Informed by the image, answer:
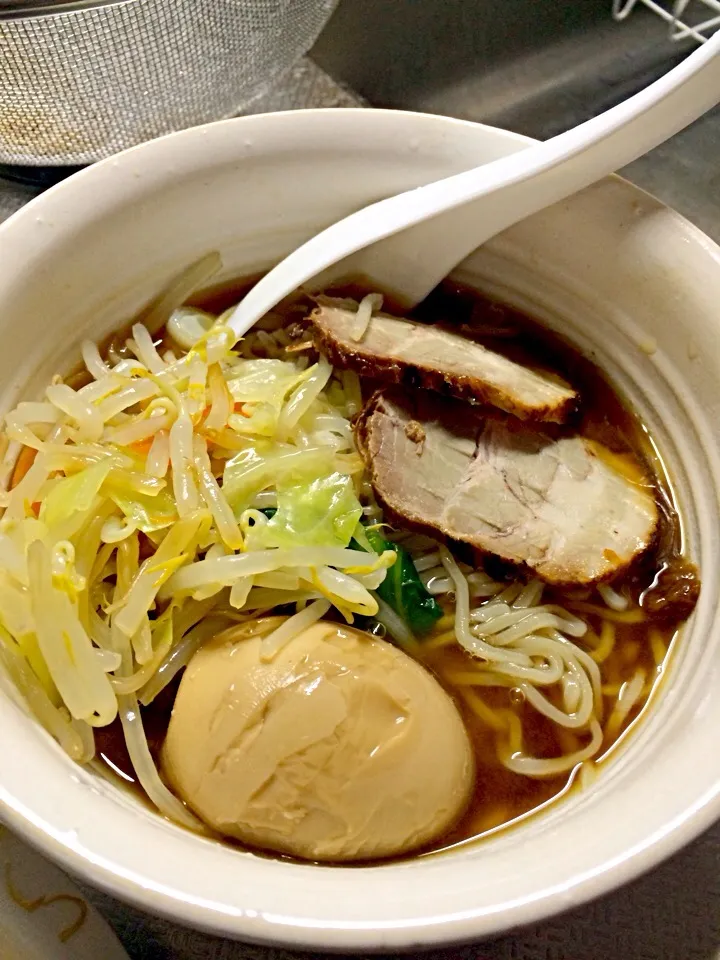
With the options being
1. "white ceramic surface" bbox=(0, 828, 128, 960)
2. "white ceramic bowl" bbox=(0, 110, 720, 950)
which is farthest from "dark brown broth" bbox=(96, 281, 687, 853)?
"white ceramic surface" bbox=(0, 828, 128, 960)

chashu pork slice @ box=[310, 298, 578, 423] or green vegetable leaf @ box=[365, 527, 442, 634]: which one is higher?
chashu pork slice @ box=[310, 298, 578, 423]

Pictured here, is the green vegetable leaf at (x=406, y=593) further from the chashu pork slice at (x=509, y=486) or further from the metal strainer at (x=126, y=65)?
the metal strainer at (x=126, y=65)

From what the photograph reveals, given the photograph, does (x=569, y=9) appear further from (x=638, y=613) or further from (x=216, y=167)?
(x=638, y=613)

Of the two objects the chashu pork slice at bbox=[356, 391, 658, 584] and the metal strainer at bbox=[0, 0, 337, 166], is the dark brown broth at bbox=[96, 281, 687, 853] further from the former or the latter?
the metal strainer at bbox=[0, 0, 337, 166]

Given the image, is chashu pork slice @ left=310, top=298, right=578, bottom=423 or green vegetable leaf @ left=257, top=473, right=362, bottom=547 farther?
chashu pork slice @ left=310, top=298, right=578, bottom=423

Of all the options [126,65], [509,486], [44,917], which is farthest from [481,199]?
[44,917]

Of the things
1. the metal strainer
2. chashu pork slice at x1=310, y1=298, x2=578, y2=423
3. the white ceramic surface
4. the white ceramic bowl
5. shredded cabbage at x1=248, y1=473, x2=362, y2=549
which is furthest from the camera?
the metal strainer
